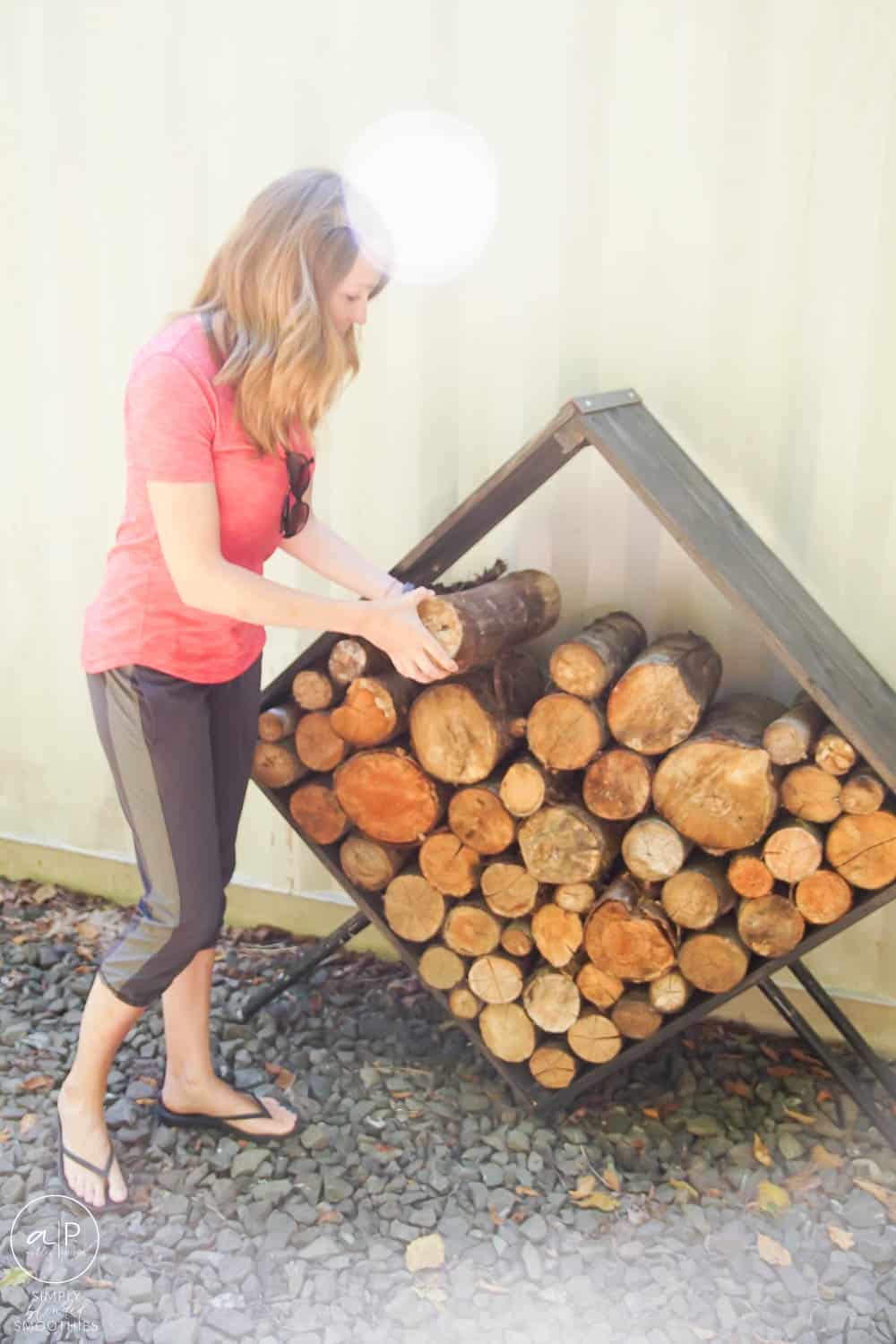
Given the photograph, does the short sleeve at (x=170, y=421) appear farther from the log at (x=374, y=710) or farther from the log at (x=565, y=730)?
the log at (x=565, y=730)

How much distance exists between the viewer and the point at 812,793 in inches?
97.3

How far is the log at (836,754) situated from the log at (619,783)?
0.33 meters

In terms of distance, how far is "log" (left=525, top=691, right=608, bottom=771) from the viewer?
2.57 m

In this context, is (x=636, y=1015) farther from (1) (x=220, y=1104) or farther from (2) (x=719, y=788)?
(1) (x=220, y=1104)

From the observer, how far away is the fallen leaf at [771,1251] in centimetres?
258

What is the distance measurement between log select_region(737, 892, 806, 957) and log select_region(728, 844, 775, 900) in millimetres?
25

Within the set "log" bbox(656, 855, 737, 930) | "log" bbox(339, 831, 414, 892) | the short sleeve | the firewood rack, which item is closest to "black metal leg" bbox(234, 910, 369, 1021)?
the firewood rack

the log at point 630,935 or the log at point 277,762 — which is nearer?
the log at point 630,935

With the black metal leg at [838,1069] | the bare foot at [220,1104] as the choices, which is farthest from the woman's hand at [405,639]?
the bare foot at [220,1104]

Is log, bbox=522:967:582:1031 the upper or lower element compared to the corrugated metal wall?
lower

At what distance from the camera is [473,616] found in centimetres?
256

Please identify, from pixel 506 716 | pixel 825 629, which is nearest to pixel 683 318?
pixel 825 629

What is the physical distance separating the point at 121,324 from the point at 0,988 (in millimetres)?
1843

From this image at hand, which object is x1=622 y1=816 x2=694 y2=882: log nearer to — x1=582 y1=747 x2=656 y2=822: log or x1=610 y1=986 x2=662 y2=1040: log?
x1=582 y1=747 x2=656 y2=822: log
